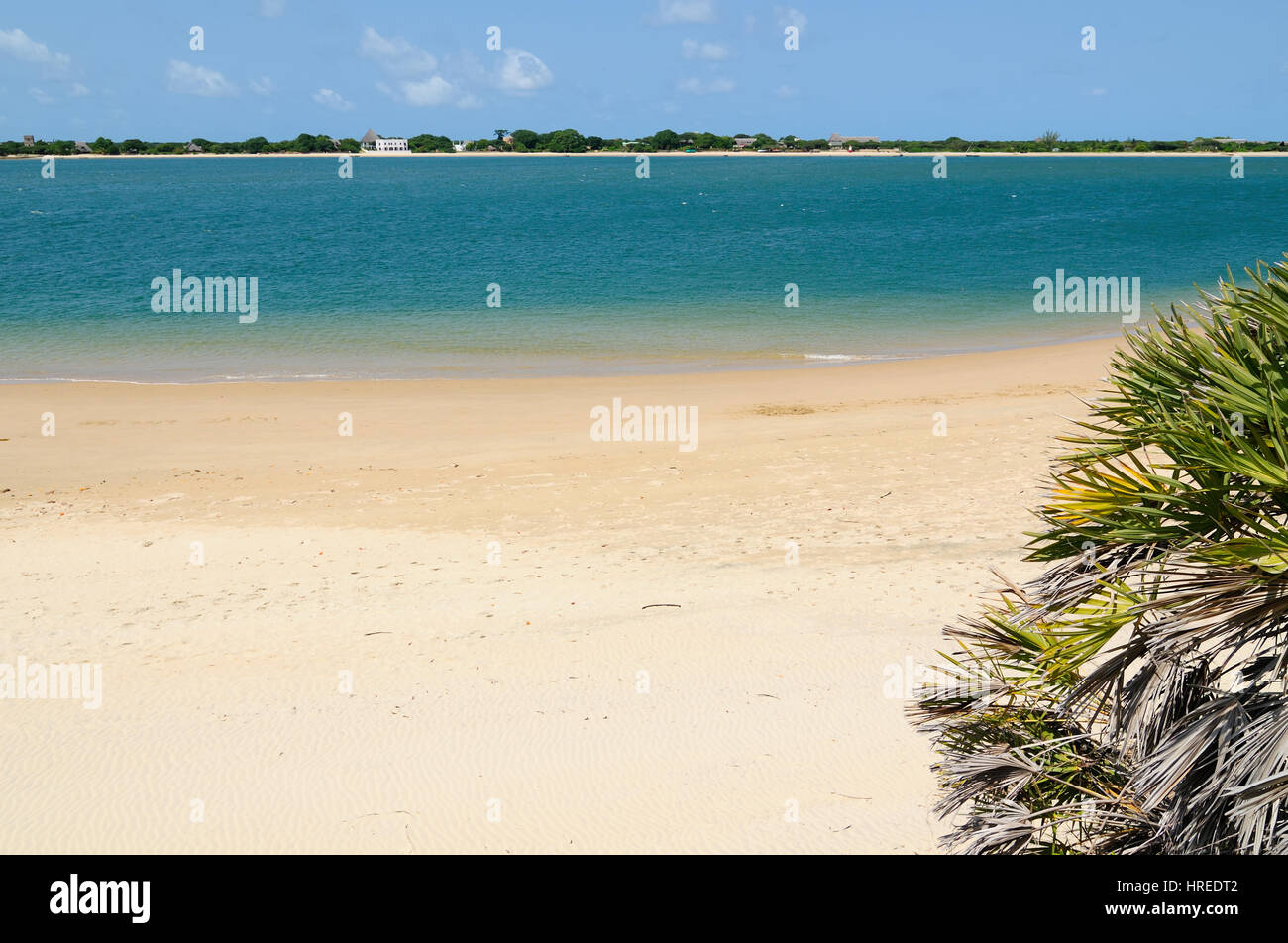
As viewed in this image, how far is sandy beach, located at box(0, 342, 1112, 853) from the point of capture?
576 centimetres

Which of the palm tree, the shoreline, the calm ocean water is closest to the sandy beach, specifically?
the palm tree

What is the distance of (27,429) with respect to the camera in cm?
1753

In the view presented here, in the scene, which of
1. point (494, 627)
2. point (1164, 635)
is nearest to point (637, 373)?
point (494, 627)

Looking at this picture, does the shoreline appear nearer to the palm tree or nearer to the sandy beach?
the sandy beach

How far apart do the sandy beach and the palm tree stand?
1.79 meters

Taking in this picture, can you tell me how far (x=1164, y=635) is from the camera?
3.08m

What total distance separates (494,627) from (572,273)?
124ft

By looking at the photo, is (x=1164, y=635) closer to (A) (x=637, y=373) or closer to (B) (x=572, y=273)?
(A) (x=637, y=373)

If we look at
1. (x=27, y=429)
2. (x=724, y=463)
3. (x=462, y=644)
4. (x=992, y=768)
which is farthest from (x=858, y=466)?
(x=27, y=429)

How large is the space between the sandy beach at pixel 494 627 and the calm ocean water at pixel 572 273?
11106 millimetres

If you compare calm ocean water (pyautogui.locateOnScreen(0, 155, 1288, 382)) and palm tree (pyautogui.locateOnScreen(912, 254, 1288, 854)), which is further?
calm ocean water (pyautogui.locateOnScreen(0, 155, 1288, 382))

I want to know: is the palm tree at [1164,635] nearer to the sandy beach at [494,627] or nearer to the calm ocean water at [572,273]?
the sandy beach at [494,627]

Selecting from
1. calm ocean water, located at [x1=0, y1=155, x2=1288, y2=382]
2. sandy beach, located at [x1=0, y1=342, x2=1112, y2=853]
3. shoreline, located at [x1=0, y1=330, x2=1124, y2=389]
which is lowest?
sandy beach, located at [x1=0, y1=342, x2=1112, y2=853]
